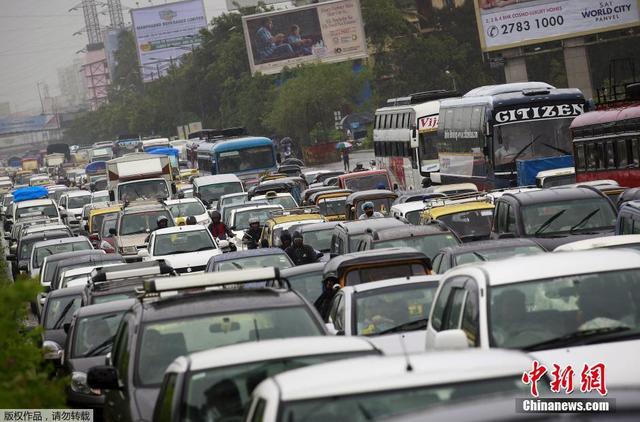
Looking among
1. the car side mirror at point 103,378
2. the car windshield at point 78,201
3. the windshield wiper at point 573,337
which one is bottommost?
the car windshield at point 78,201

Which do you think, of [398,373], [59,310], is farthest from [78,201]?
[398,373]

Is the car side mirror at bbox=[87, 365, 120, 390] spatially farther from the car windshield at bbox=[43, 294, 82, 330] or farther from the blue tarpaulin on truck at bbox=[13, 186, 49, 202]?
the blue tarpaulin on truck at bbox=[13, 186, 49, 202]

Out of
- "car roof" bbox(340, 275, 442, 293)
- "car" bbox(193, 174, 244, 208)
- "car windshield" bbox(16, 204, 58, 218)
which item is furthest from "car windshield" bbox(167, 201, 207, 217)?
"car roof" bbox(340, 275, 442, 293)

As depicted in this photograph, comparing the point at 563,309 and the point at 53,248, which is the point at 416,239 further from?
the point at 53,248

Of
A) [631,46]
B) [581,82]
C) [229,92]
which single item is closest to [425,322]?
[581,82]

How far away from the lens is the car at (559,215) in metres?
19.2

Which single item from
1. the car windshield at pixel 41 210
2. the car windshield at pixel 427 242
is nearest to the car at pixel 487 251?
the car windshield at pixel 427 242

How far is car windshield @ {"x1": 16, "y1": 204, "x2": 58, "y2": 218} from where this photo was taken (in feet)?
164

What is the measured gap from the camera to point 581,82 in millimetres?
74750

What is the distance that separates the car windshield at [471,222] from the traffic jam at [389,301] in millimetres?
43

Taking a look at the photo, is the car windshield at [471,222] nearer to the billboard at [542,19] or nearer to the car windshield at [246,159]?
the car windshield at [246,159]

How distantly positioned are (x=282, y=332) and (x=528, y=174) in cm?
2486

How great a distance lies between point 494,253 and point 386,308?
12.0 ft

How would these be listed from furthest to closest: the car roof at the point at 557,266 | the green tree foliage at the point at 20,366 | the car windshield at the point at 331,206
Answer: the car windshield at the point at 331,206
the car roof at the point at 557,266
the green tree foliage at the point at 20,366
